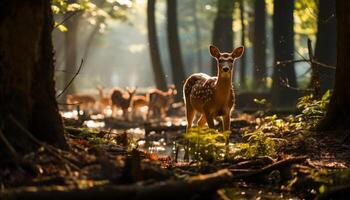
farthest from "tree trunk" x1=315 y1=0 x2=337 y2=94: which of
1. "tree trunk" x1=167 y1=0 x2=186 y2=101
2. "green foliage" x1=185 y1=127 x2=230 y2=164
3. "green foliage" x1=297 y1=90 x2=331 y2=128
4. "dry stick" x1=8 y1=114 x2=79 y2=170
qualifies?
"dry stick" x1=8 y1=114 x2=79 y2=170

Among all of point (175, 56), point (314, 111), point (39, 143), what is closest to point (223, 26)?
point (175, 56)

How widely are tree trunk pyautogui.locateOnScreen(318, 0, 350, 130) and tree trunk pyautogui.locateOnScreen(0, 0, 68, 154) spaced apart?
5.96 m

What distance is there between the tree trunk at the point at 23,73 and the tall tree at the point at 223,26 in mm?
24787

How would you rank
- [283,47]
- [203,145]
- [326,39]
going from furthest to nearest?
[283,47] → [326,39] → [203,145]

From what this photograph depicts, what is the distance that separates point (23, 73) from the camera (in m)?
7.57

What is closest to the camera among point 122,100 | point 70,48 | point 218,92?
point 218,92

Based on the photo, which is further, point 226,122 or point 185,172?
point 226,122

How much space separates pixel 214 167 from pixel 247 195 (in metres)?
0.58

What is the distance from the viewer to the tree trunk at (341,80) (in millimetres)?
11914

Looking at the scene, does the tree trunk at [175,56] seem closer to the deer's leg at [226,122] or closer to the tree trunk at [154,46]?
the tree trunk at [154,46]

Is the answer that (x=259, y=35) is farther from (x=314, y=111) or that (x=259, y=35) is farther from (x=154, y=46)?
(x=314, y=111)

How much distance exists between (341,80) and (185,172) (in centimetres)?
498

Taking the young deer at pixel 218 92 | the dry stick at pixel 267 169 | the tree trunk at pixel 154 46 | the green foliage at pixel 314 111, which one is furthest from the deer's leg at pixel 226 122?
the tree trunk at pixel 154 46

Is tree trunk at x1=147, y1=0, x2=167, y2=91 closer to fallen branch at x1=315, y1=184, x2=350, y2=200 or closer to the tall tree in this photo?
the tall tree
